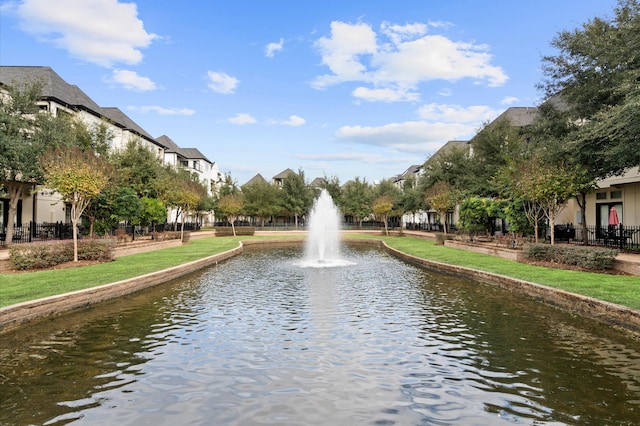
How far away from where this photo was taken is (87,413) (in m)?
5.55

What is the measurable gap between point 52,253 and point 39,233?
13230 mm

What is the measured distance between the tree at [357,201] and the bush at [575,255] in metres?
44.8

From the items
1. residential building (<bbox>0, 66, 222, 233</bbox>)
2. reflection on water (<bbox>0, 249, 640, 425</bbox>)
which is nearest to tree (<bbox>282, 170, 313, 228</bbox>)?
Answer: residential building (<bbox>0, 66, 222, 233</bbox>)

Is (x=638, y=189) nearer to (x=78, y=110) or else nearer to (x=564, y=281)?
(x=564, y=281)

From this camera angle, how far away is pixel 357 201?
6606cm

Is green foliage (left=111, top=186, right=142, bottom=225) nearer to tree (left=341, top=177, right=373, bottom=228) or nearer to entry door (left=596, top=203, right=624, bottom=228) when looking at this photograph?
entry door (left=596, top=203, right=624, bottom=228)

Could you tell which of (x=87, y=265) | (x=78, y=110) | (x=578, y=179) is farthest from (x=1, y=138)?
(x=578, y=179)

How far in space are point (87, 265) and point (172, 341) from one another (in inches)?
479

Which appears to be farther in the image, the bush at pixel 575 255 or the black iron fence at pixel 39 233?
the black iron fence at pixel 39 233

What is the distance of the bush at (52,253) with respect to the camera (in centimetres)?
1642

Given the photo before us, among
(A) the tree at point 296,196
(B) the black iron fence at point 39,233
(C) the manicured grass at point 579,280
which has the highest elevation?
(A) the tree at point 296,196

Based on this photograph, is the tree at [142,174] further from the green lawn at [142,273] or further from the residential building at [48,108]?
the green lawn at [142,273]

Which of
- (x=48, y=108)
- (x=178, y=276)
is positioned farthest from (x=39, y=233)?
(x=178, y=276)

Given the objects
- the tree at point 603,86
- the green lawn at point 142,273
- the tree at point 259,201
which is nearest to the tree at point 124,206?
the green lawn at point 142,273
